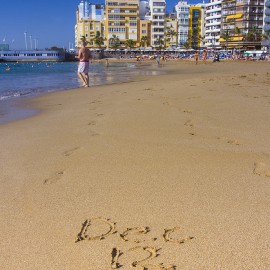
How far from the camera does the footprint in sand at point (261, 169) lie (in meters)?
2.96

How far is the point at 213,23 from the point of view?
301 ft

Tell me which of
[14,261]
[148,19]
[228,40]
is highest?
[148,19]

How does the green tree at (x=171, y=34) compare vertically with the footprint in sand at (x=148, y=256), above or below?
above

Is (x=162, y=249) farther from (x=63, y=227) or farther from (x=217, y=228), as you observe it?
(x=63, y=227)

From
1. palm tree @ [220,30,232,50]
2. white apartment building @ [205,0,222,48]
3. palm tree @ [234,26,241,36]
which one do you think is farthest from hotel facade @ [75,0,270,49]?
palm tree @ [234,26,241,36]

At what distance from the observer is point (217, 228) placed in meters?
2.08

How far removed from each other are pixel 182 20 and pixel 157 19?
7.74 m

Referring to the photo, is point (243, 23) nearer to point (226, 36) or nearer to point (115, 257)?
point (226, 36)

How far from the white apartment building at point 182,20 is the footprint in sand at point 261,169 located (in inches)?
4115

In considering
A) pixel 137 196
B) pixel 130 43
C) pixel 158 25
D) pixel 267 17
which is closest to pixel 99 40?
pixel 130 43

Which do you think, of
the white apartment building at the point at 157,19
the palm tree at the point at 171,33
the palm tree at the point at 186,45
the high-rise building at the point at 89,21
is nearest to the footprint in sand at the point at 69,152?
the palm tree at the point at 186,45

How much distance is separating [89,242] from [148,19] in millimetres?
108127

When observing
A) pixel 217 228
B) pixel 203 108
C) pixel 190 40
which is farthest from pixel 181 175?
pixel 190 40

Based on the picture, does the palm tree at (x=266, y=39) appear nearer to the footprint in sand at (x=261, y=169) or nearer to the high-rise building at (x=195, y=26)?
the high-rise building at (x=195, y=26)
